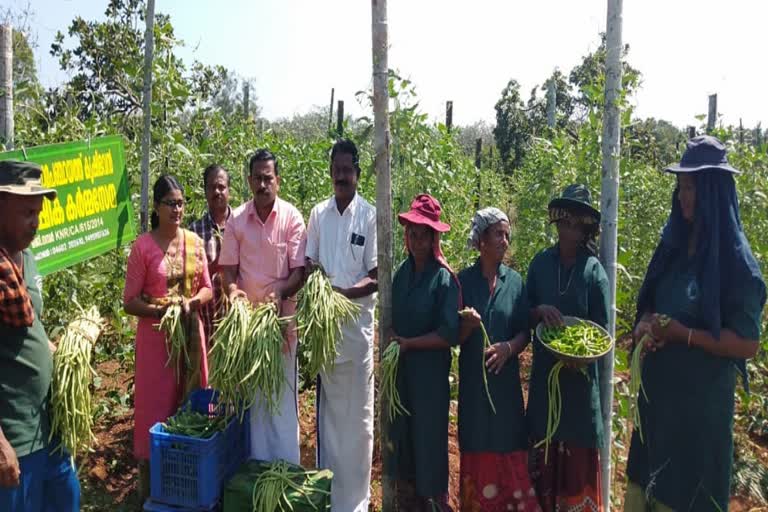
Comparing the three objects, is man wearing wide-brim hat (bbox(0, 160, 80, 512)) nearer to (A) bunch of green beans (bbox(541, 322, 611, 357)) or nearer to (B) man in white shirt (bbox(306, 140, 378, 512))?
(B) man in white shirt (bbox(306, 140, 378, 512))

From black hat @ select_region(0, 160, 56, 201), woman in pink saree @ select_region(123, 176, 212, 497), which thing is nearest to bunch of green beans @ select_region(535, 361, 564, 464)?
woman in pink saree @ select_region(123, 176, 212, 497)

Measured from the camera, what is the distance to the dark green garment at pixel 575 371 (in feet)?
9.48

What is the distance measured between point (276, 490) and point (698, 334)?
2029 mm

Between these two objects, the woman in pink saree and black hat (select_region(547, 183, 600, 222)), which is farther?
the woman in pink saree

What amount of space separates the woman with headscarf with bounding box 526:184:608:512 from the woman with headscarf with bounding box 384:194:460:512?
0.45 m

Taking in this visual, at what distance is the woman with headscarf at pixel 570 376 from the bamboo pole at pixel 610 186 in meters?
0.06

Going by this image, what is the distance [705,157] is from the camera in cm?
244

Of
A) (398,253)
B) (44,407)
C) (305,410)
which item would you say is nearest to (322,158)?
(398,253)

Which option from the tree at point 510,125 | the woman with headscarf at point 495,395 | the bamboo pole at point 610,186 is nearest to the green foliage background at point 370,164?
the bamboo pole at point 610,186

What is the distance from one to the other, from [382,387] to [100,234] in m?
2.14

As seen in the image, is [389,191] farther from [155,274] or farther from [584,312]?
[155,274]

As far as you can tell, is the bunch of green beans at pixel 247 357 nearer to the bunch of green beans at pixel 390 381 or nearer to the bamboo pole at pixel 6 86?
the bunch of green beans at pixel 390 381

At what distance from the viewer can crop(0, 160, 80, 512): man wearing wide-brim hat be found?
88.3 inches

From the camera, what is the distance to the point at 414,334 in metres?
3.00
